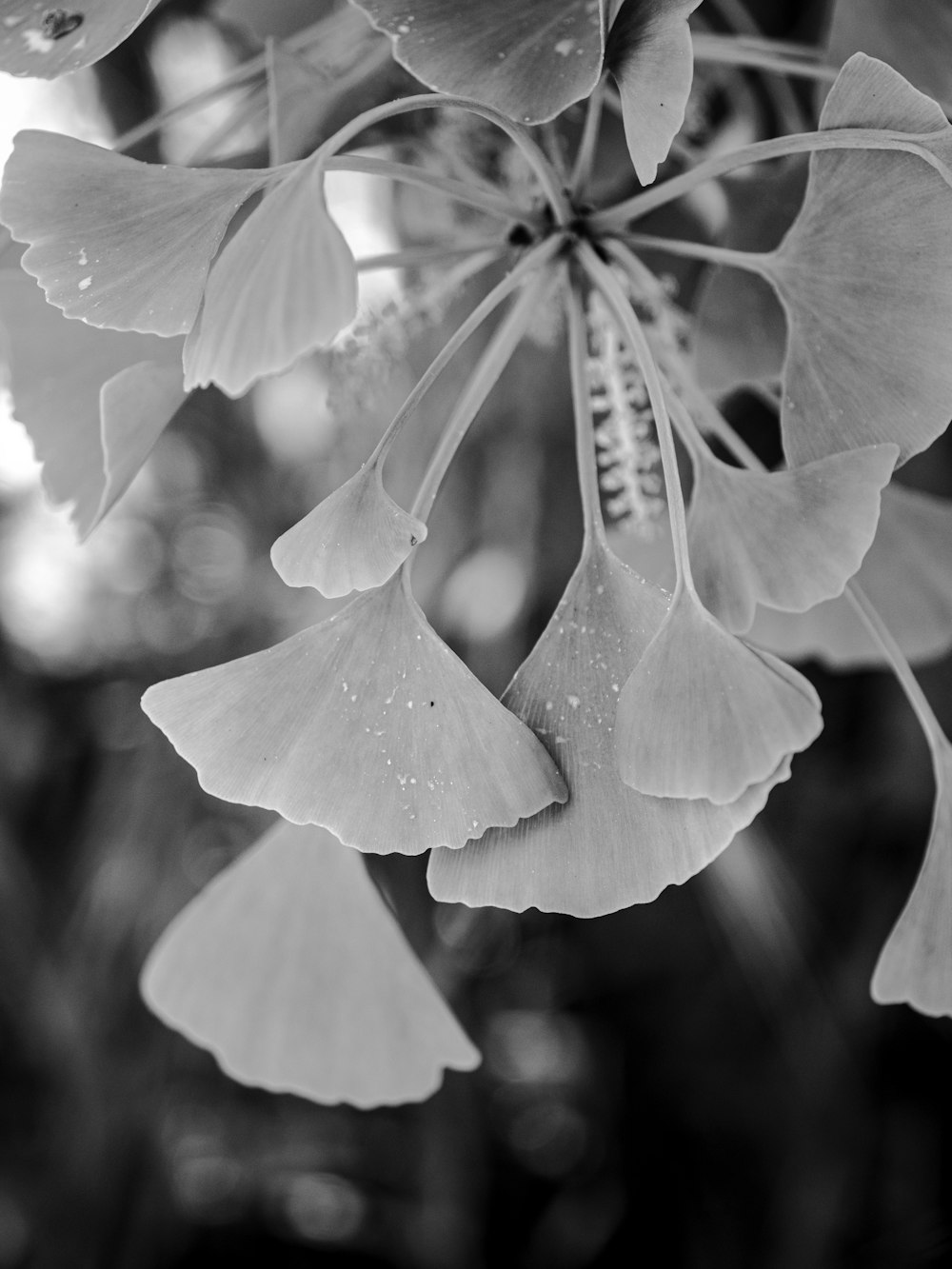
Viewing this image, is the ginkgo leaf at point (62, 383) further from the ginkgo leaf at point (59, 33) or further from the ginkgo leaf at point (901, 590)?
the ginkgo leaf at point (901, 590)

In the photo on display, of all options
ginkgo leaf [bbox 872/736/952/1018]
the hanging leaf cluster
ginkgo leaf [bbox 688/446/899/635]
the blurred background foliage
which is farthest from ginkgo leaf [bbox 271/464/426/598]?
the blurred background foliage

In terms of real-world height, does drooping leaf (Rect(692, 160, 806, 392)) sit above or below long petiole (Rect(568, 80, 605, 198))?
below

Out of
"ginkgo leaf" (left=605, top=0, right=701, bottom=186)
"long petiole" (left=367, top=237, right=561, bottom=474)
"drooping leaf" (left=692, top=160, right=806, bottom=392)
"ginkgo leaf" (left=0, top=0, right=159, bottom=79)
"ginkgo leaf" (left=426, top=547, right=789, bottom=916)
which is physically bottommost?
"ginkgo leaf" (left=426, top=547, right=789, bottom=916)

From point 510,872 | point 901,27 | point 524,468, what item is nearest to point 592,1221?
point 524,468

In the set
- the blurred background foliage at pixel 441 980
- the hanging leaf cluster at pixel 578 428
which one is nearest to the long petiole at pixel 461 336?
the hanging leaf cluster at pixel 578 428

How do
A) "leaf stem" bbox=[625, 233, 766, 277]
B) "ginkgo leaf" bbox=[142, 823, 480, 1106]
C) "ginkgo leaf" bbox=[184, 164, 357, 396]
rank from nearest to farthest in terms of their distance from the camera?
"ginkgo leaf" bbox=[184, 164, 357, 396]
"leaf stem" bbox=[625, 233, 766, 277]
"ginkgo leaf" bbox=[142, 823, 480, 1106]

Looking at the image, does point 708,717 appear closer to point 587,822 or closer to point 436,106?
point 587,822

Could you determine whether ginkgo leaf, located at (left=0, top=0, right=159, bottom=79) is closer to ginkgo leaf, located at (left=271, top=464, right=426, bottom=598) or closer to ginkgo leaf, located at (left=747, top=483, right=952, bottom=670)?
ginkgo leaf, located at (left=271, top=464, right=426, bottom=598)
